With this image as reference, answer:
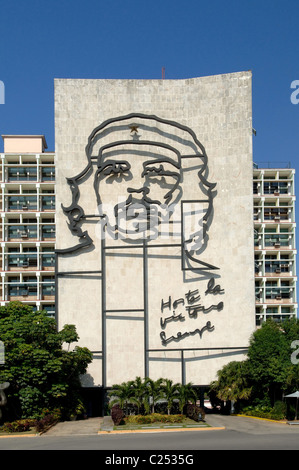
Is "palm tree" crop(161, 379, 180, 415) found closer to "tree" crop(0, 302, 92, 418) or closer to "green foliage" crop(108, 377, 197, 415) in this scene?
"green foliage" crop(108, 377, 197, 415)

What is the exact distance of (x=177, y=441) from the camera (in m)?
26.0

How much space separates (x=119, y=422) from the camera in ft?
107

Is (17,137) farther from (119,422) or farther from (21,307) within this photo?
(119,422)

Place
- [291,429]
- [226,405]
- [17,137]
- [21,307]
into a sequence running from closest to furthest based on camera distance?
[291,429] < [21,307] < [226,405] < [17,137]

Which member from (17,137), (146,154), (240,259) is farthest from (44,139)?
(240,259)

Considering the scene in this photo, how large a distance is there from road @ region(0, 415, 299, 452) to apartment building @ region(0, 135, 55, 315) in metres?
41.0

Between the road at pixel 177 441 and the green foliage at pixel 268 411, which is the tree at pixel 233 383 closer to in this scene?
the green foliage at pixel 268 411

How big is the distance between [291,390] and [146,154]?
17.8 meters

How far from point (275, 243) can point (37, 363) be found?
157 feet

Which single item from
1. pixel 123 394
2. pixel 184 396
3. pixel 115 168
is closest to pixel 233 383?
pixel 184 396

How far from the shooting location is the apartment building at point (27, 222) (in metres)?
71.4

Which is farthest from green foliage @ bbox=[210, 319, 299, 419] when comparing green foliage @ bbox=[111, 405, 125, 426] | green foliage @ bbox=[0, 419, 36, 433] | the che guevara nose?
green foliage @ bbox=[0, 419, 36, 433]

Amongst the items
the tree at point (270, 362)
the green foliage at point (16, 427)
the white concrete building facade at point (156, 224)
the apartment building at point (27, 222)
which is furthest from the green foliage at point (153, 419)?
the apartment building at point (27, 222)

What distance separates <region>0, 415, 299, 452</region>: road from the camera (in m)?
24.1
